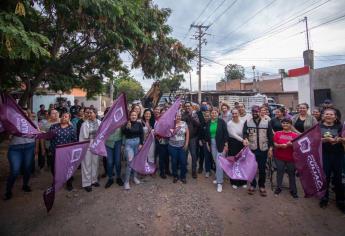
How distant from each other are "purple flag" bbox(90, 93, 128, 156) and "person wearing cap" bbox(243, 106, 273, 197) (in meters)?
2.80

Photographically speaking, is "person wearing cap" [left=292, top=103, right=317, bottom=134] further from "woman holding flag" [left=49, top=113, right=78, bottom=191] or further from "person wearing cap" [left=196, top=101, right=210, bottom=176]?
"woman holding flag" [left=49, top=113, right=78, bottom=191]

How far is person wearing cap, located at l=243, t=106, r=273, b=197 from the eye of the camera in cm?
532

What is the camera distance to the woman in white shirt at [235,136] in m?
5.71

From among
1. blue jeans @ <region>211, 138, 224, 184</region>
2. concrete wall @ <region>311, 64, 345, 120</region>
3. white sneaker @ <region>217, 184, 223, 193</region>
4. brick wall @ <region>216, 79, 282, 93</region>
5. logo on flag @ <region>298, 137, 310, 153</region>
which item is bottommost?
white sneaker @ <region>217, 184, 223, 193</region>

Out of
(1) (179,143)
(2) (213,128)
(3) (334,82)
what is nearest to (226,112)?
(2) (213,128)

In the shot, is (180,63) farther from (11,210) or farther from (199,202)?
(11,210)

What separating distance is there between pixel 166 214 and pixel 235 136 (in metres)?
2.36

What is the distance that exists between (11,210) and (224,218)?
405 cm

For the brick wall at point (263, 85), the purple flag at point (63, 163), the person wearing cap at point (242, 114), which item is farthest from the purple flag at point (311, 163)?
the brick wall at point (263, 85)

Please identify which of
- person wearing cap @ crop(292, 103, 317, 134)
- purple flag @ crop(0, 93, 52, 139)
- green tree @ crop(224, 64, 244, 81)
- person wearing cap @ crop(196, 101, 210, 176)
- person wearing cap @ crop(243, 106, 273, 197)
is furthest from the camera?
green tree @ crop(224, 64, 244, 81)

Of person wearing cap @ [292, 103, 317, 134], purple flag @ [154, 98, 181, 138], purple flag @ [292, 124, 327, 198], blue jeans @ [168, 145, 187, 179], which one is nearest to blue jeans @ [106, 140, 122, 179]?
purple flag @ [154, 98, 181, 138]

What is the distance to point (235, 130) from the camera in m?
5.74

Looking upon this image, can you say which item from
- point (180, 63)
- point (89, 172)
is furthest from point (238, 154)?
point (180, 63)

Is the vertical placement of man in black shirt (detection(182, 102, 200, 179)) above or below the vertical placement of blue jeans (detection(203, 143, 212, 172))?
above
